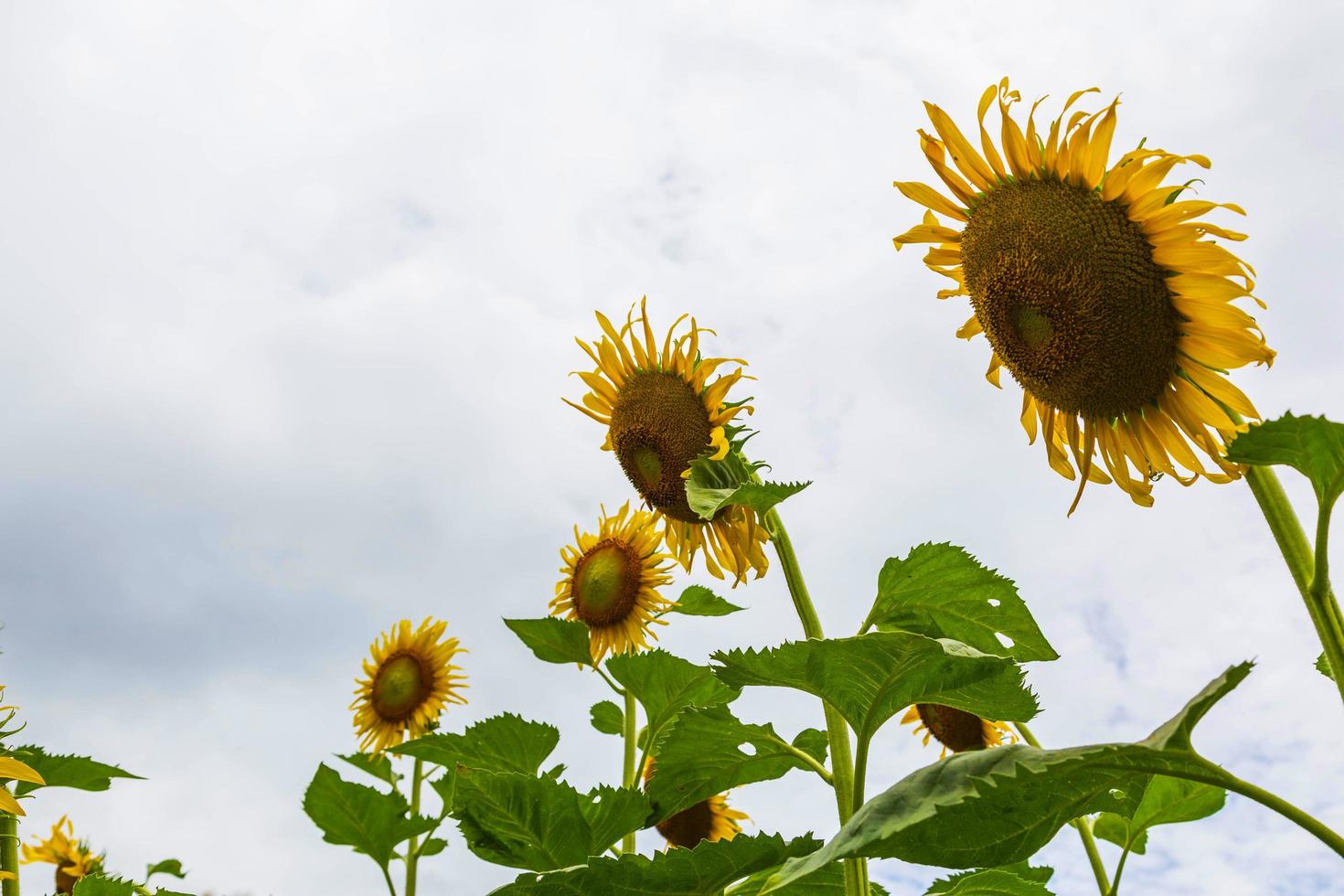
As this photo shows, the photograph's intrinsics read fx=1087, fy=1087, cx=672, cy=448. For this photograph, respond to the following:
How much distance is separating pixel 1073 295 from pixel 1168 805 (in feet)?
3.31

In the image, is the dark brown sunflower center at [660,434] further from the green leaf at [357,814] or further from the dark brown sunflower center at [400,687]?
the dark brown sunflower center at [400,687]

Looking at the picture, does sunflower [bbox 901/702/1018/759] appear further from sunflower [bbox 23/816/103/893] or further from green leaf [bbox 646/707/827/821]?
sunflower [bbox 23/816/103/893]

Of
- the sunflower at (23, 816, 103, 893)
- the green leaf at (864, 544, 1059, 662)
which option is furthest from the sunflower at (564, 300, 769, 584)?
the sunflower at (23, 816, 103, 893)

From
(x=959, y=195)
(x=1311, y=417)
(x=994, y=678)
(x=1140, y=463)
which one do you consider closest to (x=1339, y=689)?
(x=1311, y=417)

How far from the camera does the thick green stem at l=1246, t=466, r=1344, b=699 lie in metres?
1.22

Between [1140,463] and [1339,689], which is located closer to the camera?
[1339,689]

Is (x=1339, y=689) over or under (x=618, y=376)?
under

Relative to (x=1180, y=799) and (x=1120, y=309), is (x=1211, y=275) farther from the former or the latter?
(x=1180, y=799)

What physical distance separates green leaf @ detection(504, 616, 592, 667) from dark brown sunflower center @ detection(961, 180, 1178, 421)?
1268 mm

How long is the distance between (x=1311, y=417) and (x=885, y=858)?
26.3 inches

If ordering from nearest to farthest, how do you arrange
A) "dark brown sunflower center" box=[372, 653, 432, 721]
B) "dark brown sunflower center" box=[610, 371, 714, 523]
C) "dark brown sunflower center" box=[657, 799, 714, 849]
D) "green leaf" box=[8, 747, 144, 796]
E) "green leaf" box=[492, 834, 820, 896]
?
"green leaf" box=[492, 834, 820, 896] → "green leaf" box=[8, 747, 144, 796] → "dark brown sunflower center" box=[610, 371, 714, 523] → "dark brown sunflower center" box=[657, 799, 714, 849] → "dark brown sunflower center" box=[372, 653, 432, 721]

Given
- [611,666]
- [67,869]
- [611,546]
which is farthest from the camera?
[67,869]

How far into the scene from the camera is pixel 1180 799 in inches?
80.7

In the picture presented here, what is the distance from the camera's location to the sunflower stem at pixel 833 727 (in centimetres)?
166
